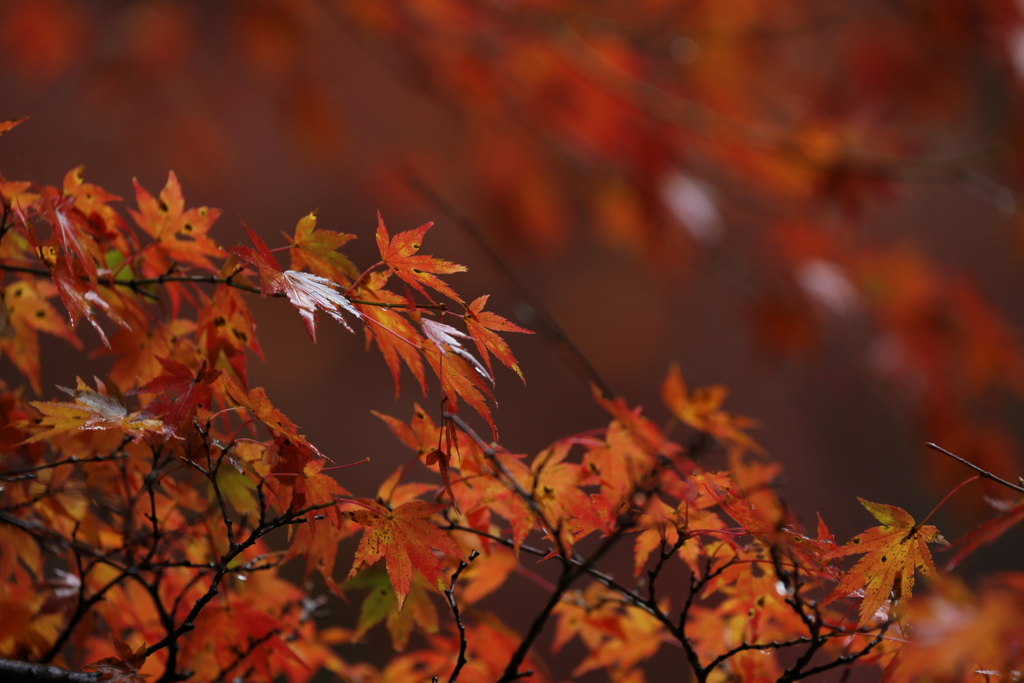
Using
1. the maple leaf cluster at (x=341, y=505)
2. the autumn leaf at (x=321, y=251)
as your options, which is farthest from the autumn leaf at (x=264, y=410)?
the autumn leaf at (x=321, y=251)

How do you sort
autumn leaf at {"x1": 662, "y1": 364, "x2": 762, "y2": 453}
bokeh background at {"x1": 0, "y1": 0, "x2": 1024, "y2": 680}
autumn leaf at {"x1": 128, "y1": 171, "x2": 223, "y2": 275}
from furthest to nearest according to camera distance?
bokeh background at {"x1": 0, "y1": 0, "x2": 1024, "y2": 680}
autumn leaf at {"x1": 662, "y1": 364, "x2": 762, "y2": 453}
autumn leaf at {"x1": 128, "y1": 171, "x2": 223, "y2": 275}

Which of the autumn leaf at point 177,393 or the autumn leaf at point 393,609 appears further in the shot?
the autumn leaf at point 393,609

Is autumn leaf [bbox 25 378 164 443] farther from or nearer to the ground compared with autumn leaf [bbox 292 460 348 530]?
farther from the ground

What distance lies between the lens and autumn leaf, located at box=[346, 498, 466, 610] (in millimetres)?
459

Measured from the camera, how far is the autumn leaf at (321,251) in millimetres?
485

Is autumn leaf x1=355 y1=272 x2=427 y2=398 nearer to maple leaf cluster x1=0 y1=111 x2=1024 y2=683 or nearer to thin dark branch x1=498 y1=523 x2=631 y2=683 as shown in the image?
maple leaf cluster x1=0 y1=111 x2=1024 y2=683

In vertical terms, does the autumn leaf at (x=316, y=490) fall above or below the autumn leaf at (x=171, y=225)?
below

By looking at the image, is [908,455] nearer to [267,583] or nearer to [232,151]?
[267,583]

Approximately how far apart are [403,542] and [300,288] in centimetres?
19

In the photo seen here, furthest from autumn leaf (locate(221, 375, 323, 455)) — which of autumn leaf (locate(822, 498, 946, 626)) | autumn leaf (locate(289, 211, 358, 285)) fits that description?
autumn leaf (locate(822, 498, 946, 626))

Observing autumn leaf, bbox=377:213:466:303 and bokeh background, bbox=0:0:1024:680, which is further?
bokeh background, bbox=0:0:1024:680

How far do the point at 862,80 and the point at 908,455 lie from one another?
1.69 m

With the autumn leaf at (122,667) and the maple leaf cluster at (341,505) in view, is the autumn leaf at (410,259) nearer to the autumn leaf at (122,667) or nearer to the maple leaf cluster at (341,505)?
the maple leaf cluster at (341,505)

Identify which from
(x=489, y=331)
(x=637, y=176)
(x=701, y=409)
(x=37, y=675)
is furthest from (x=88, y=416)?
(x=637, y=176)
